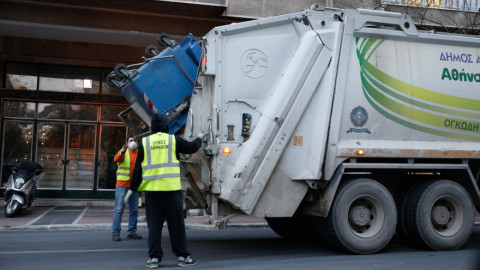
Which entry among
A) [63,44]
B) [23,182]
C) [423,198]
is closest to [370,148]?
[423,198]

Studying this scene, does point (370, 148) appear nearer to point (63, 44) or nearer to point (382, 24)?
point (382, 24)

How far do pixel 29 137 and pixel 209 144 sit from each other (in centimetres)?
910

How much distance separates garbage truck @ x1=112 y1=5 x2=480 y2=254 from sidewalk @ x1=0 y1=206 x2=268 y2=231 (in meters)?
2.13

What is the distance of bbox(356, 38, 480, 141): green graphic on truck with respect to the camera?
7000 mm

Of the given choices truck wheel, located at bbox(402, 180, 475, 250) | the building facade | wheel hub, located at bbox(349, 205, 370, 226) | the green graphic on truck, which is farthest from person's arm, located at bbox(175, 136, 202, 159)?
the building facade

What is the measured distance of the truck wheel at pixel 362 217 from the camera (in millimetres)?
6617

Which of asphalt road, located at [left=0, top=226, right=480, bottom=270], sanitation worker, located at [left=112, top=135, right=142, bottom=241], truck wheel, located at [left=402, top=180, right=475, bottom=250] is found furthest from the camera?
sanitation worker, located at [left=112, top=135, right=142, bottom=241]

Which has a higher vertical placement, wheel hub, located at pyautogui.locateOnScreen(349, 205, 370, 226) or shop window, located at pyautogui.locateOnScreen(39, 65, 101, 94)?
shop window, located at pyautogui.locateOnScreen(39, 65, 101, 94)

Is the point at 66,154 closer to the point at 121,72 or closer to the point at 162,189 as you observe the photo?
the point at 121,72

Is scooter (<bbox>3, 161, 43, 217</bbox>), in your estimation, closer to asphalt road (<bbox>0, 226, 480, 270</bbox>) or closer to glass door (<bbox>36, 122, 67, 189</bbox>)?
glass door (<bbox>36, 122, 67, 189</bbox>)

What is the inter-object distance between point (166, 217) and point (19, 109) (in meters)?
9.44

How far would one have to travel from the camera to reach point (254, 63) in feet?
21.9

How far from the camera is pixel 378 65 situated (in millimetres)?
7066

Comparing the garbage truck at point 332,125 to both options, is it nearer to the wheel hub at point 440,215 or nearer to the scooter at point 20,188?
the wheel hub at point 440,215
